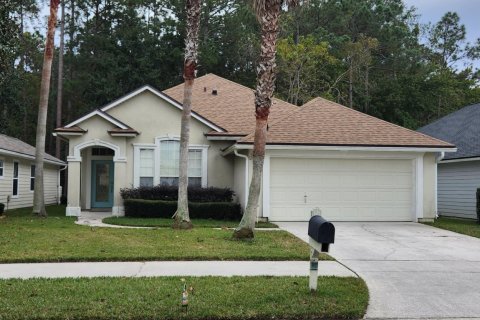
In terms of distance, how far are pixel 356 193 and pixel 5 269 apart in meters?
12.1

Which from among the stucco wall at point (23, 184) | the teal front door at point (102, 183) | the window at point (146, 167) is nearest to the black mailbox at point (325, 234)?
the window at point (146, 167)

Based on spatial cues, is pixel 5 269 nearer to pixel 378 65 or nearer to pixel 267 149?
pixel 267 149

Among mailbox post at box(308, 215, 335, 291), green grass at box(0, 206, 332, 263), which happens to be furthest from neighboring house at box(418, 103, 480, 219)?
mailbox post at box(308, 215, 335, 291)

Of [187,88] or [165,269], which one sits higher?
[187,88]

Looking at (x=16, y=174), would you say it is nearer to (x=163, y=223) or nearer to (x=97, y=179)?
(x=97, y=179)

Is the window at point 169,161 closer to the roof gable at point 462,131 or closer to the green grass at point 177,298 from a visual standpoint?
the roof gable at point 462,131

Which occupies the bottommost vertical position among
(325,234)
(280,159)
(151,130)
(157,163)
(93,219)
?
(93,219)

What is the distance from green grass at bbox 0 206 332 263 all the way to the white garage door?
348cm

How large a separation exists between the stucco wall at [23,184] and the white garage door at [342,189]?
1262 centimetres

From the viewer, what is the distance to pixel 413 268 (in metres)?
9.28

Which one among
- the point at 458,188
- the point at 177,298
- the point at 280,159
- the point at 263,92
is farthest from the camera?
the point at 458,188

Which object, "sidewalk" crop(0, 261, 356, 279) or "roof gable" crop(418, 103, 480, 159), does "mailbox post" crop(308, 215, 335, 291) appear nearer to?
"sidewalk" crop(0, 261, 356, 279)

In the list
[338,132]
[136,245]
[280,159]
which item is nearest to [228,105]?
[280,159]

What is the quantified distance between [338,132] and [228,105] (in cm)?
709
